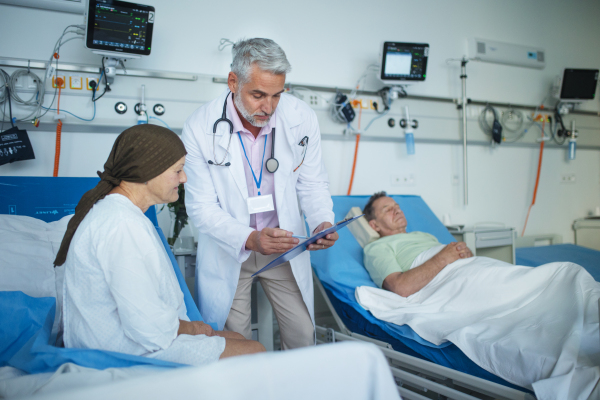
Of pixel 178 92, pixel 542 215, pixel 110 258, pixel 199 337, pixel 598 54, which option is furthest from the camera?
pixel 598 54

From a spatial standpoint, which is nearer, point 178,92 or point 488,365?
point 488,365

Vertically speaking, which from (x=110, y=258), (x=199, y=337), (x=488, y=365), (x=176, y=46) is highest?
(x=176, y=46)

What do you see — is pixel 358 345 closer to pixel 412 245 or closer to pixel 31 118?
pixel 412 245

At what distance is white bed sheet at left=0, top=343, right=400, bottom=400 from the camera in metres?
0.63

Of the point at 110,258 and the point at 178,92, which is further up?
the point at 178,92

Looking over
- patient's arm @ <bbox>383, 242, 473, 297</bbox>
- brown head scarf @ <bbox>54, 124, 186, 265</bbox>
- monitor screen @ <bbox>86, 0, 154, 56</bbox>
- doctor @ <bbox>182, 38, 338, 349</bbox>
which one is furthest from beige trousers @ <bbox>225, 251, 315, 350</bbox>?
monitor screen @ <bbox>86, 0, 154, 56</bbox>

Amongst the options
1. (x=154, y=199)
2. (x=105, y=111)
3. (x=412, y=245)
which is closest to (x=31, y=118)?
(x=105, y=111)

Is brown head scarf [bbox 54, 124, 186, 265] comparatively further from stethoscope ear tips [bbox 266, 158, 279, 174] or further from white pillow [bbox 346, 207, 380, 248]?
white pillow [bbox 346, 207, 380, 248]

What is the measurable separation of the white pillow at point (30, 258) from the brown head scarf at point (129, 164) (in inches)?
19.2

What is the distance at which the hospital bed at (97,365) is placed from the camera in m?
0.66

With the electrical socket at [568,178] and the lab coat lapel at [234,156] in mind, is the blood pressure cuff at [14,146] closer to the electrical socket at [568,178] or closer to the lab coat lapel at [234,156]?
the lab coat lapel at [234,156]

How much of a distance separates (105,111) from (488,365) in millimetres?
2318

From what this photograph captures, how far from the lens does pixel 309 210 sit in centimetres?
192

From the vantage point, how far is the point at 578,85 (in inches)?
151
